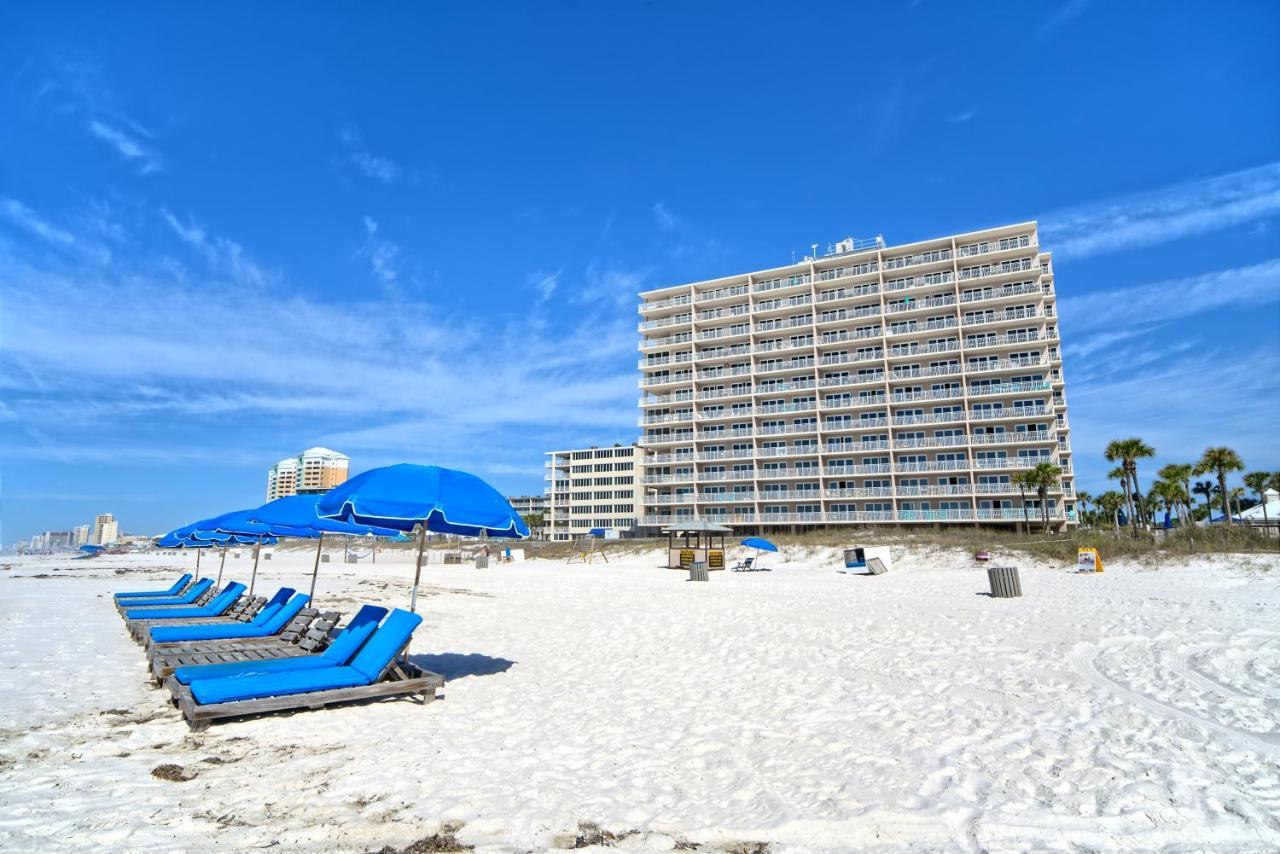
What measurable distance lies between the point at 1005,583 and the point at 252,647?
1680cm

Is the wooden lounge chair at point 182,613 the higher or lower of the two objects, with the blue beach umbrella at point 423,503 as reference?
lower

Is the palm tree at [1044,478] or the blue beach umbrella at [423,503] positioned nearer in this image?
the blue beach umbrella at [423,503]

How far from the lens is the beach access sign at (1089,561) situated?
25.7 m

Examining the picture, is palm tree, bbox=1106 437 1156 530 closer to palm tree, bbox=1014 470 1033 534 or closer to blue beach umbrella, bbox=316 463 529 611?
palm tree, bbox=1014 470 1033 534

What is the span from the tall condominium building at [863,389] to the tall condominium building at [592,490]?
106ft

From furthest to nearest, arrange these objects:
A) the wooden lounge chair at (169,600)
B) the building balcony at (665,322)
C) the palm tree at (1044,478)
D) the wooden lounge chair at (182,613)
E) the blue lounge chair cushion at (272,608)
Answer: the building balcony at (665,322) < the palm tree at (1044,478) < the wooden lounge chair at (169,600) < the wooden lounge chair at (182,613) < the blue lounge chair cushion at (272,608)

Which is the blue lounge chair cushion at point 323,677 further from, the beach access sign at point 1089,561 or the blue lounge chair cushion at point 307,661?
the beach access sign at point 1089,561

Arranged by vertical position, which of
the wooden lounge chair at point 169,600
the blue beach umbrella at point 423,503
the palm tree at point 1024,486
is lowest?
the wooden lounge chair at point 169,600

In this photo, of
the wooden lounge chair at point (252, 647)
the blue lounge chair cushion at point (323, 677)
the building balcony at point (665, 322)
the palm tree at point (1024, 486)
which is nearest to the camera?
the blue lounge chair cushion at point (323, 677)

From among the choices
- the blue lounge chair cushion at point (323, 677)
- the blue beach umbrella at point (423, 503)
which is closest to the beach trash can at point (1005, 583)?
A: the blue beach umbrella at point (423, 503)

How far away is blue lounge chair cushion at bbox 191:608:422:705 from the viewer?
6.42m

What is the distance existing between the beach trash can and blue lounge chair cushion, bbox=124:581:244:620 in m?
17.6

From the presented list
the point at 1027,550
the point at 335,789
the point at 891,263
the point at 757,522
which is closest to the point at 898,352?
the point at 891,263

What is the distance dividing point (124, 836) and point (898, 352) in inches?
2522
